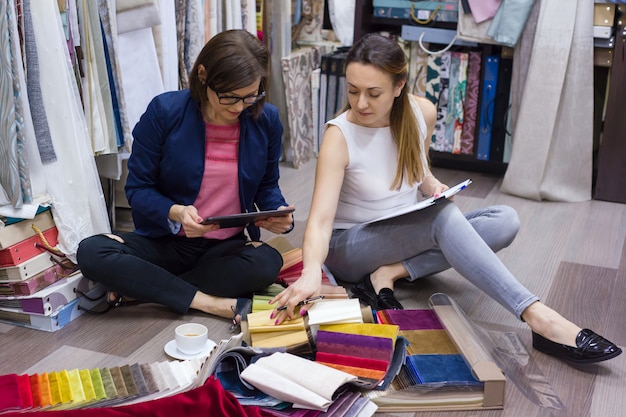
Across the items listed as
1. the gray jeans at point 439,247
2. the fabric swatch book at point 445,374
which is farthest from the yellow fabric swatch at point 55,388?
the gray jeans at point 439,247

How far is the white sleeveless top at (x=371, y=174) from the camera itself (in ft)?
7.04

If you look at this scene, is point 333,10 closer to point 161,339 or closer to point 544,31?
point 544,31

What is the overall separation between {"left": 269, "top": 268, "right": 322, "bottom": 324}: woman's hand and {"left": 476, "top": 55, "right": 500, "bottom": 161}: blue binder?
1830 millimetres

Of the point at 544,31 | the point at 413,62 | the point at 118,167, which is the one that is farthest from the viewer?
the point at 413,62

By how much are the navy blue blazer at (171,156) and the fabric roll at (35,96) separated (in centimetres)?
26

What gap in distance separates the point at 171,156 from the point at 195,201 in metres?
0.14

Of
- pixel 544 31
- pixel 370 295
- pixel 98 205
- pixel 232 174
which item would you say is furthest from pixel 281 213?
pixel 544 31

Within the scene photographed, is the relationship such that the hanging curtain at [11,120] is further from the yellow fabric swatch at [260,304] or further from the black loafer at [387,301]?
the black loafer at [387,301]

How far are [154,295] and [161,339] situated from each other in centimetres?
14

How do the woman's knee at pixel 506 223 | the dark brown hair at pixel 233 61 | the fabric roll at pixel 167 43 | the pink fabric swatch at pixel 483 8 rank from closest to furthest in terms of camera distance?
the dark brown hair at pixel 233 61
the woman's knee at pixel 506 223
the fabric roll at pixel 167 43
the pink fabric swatch at pixel 483 8

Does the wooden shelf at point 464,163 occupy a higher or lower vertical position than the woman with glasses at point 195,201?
lower

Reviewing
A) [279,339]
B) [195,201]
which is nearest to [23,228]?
[195,201]

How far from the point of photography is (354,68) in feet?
6.60

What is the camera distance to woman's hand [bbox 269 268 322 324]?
1.84m
